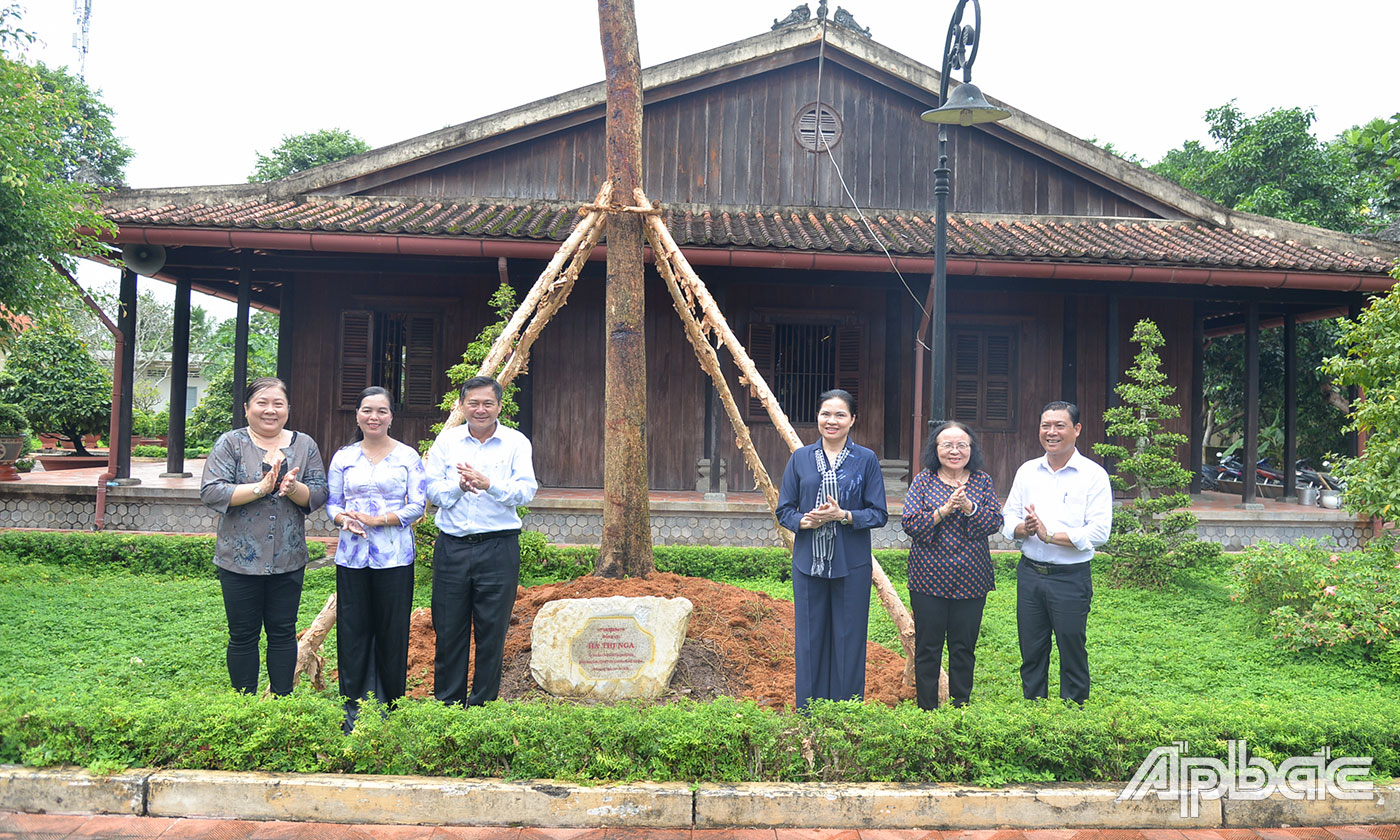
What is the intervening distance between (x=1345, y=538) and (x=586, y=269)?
31.9ft

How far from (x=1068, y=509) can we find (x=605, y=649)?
244cm

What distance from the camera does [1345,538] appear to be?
10273mm

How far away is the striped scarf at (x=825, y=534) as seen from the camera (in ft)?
13.1

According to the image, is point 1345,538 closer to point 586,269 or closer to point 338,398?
point 586,269

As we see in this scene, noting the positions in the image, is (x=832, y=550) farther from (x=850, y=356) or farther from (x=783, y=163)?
(x=783, y=163)

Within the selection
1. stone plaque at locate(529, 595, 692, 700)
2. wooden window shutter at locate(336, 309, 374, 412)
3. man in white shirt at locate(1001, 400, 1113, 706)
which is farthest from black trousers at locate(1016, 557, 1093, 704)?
wooden window shutter at locate(336, 309, 374, 412)

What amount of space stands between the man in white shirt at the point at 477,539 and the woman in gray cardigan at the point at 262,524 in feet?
2.04

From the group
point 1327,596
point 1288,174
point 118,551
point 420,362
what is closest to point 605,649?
point 1327,596

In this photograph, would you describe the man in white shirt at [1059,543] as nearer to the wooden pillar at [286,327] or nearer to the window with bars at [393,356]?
the window with bars at [393,356]

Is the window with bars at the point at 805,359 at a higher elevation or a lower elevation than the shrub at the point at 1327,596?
higher

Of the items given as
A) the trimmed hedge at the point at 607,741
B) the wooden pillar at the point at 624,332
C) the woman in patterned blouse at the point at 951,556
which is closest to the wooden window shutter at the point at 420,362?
the wooden pillar at the point at 624,332

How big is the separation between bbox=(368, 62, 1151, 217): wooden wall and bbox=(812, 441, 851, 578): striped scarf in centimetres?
818

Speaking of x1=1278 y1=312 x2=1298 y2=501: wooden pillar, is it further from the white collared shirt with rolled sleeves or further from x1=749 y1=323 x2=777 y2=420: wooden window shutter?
the white collared shirt with rolled sleeves

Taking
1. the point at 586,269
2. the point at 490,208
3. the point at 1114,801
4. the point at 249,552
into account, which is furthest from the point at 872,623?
the point at 490,208
